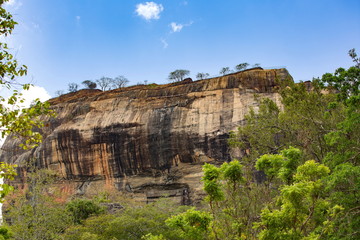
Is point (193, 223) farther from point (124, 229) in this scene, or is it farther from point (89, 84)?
point (89, 84)

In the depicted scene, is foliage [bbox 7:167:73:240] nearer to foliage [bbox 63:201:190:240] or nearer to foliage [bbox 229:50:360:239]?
foliage [bbox 63:201:190:240]

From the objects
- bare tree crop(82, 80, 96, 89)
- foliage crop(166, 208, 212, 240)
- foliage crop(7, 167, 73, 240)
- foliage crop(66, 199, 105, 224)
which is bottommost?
foliage crop(66, 199, 105, 224)

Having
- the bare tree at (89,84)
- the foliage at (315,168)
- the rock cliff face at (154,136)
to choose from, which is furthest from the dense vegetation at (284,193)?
the bare tree at (89,84)

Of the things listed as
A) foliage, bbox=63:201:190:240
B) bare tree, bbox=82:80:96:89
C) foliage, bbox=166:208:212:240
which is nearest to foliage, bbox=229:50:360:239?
foliage, bbox=166:208:212:240

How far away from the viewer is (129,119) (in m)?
30.5

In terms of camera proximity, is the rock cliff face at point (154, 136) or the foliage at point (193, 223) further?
the rock cliff face at point (154, 136)

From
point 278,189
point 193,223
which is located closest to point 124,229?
point 278,189

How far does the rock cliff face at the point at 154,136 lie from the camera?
26938mm

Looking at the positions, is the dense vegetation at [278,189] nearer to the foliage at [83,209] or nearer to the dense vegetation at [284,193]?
the dense vegetation at [284,193]

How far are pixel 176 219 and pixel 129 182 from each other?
23532 mm

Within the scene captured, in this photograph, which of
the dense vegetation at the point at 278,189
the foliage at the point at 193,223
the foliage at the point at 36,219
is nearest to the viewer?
the dense vegetation at the point at 278,189

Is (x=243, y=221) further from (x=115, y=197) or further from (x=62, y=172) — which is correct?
(x=62, y=172)

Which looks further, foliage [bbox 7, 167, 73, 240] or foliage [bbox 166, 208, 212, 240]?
foliage [bbox 7, 167, 73, 240]

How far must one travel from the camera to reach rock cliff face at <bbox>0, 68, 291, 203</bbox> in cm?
2694
